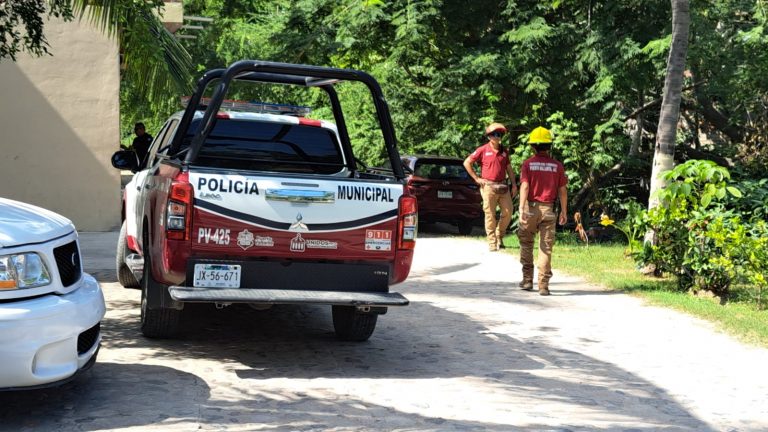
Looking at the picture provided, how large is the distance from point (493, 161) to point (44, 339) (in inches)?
490

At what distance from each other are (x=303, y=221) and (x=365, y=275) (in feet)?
2.15

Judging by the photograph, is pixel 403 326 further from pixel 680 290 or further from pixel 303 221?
pixel 680 290

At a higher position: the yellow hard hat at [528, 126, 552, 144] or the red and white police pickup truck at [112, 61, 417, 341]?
the yellow hard hat at [528, 126, 552, 144]

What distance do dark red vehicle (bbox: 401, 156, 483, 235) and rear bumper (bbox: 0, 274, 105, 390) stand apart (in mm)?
15527

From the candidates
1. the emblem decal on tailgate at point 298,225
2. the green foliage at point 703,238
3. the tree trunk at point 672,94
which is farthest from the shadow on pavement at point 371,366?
the tree trunk at point 672,94

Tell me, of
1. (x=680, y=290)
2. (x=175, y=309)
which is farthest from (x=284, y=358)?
(x=680, y=290)

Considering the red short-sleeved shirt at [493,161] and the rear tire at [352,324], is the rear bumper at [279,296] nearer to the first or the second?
the rear tire at [352,324]

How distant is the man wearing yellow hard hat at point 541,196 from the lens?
39.6 ft

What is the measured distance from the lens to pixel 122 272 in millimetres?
11492

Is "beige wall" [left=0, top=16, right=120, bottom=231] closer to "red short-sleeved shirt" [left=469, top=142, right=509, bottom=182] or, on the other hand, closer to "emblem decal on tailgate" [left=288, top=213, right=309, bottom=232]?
"red short-sleeved shirt" [left=469, top=142, right=509, bottom=182]

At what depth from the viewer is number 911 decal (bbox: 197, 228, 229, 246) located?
24.3ft

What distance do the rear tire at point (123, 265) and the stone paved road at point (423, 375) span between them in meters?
0.33

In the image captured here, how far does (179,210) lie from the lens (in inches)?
291

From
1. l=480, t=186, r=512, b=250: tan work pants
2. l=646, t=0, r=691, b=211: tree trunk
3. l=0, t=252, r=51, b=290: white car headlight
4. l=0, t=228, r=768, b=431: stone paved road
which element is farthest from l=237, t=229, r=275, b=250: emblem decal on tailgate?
l=480, t=186, r=512, b=250: tan work pants
